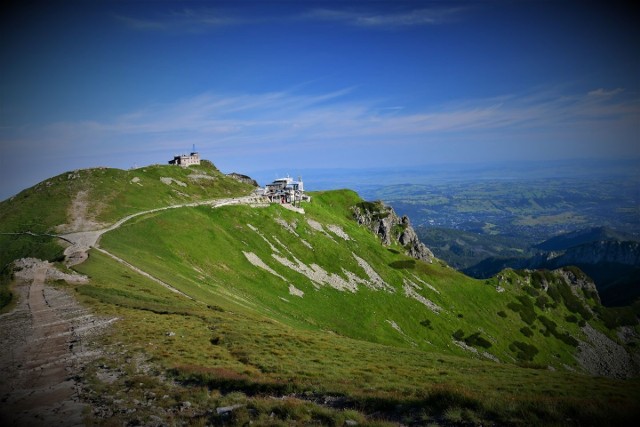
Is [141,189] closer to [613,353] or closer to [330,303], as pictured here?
[330,303]

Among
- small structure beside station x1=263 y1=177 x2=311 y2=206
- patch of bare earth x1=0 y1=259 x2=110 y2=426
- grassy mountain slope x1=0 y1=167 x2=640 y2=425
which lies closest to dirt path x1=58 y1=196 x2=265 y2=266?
grassy mountain slope x1=0 y1=167 x2=640 y2=425

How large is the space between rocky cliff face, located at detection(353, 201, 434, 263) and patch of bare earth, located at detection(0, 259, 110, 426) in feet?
438

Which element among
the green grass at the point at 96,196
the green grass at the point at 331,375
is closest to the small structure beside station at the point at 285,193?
the green grass at the point at 96,196

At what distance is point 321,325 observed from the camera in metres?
74.1

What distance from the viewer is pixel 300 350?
1346 inches

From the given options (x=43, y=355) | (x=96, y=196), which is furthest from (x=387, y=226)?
(x=43, y=355)

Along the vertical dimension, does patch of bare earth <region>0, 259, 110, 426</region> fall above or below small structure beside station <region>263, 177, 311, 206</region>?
below

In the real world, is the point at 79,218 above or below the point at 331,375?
above

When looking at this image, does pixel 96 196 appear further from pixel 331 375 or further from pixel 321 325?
pixel 331 375

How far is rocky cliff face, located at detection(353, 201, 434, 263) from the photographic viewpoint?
166 metres

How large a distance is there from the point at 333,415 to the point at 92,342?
23.6 metres

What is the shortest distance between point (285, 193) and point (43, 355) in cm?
12026

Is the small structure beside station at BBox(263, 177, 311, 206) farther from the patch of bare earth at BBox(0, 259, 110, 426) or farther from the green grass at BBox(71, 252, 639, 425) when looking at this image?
the patch of bare earth at BBox(0, 259, 110, 426)

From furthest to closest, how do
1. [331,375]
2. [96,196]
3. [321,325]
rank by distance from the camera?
[96,196] → [321,325] → [331,375]
